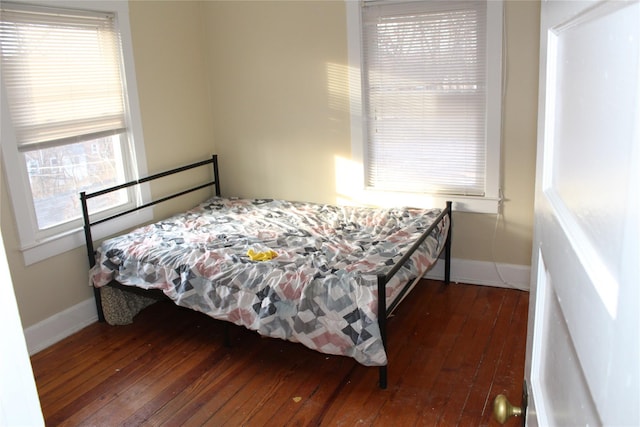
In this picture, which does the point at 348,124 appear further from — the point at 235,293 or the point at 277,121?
the point at 235,293

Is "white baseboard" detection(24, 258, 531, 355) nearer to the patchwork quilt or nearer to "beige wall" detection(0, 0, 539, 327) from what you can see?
"beige wall" detection(0, 0, 539, 327)

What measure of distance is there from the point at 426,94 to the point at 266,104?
1287 millimetres

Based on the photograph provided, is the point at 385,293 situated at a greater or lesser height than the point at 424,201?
lesser

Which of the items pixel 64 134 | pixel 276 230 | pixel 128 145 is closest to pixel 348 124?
pixel 276 230

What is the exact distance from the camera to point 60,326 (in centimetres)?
353

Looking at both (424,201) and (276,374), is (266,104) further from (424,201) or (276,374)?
(276,374)

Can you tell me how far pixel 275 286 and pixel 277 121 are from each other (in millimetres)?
1890

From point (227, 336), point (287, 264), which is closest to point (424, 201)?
point (287, 264)

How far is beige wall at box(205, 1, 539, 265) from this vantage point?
3.70 metres

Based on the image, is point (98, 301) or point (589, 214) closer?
point (589, 214)

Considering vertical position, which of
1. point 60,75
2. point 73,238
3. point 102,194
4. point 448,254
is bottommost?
point 448,254

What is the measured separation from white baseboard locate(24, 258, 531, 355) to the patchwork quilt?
0.27 metres

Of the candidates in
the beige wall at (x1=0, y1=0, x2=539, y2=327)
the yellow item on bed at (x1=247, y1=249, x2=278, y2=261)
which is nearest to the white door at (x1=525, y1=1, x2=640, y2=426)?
the yellow item on bed at (x1=247, y1=249, x2=278, y2=261)

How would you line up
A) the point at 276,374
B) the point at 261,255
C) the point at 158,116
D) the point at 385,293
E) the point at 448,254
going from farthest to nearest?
the point at 158,116
the point at 448,254
the point at 261,255
the point at 276,374
the point at 385,293
